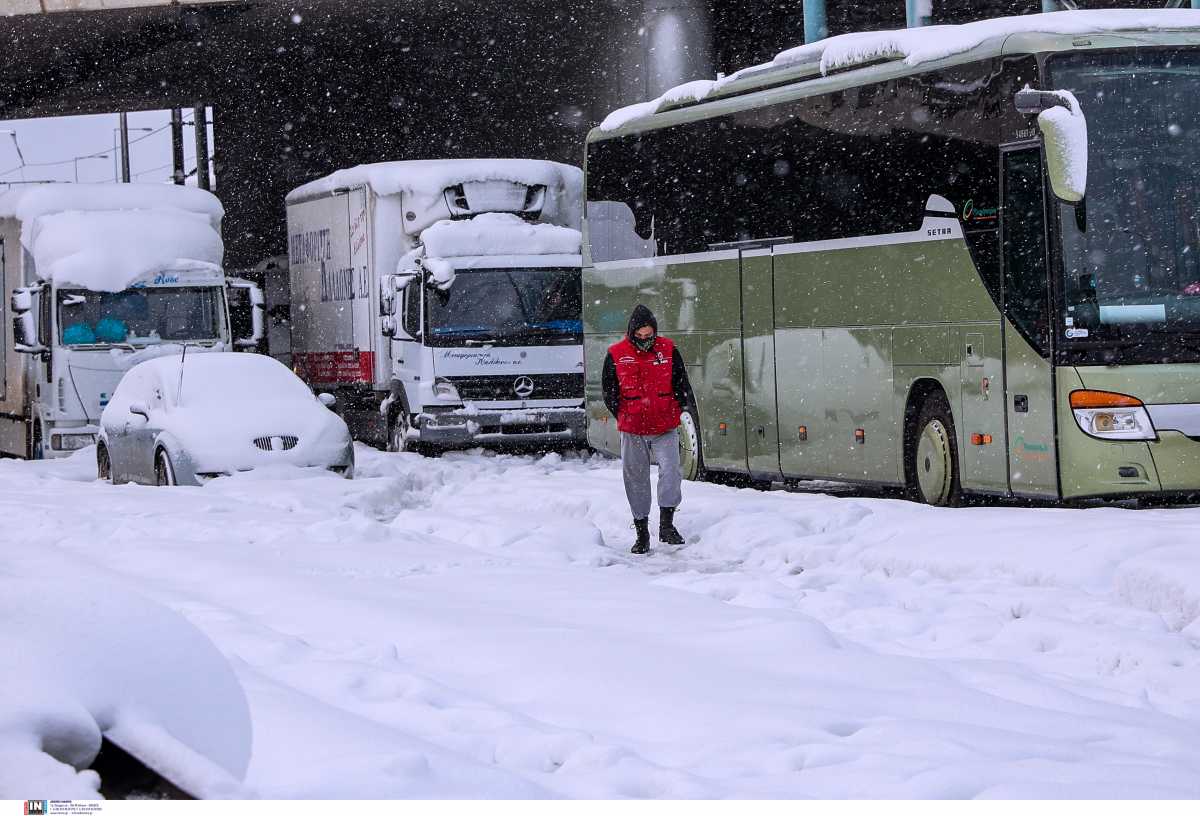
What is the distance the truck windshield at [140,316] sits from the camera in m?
23.3

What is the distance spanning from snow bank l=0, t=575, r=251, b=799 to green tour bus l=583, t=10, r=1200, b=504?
9.40m

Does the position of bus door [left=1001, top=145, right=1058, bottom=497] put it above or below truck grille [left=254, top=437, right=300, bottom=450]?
above

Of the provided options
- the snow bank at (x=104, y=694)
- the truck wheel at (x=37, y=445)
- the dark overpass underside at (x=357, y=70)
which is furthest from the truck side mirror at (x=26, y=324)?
the snow bank at (x=104, y=694)

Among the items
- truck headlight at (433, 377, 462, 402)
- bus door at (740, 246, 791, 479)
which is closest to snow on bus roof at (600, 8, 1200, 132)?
bus door at (740, 246, 791, 479)

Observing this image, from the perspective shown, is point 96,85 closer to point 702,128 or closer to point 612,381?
point 702,128

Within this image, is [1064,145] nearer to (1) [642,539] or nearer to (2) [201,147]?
(1) [642,539]

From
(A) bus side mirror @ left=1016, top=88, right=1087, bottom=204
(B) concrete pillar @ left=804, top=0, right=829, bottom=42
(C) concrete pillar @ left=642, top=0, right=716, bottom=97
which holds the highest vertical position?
(C) concrete pillar @ left=642, top=0, right=716, bottom=97

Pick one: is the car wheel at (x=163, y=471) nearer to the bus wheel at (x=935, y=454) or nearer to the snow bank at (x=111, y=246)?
the snow bank at (x=111, y=246)

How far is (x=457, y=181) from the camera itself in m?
23.6

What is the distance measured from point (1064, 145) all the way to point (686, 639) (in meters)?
5.22

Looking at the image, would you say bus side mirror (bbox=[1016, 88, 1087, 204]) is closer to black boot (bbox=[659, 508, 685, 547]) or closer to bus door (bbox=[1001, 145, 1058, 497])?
bus door (bbox=[1001, 145, 1058, 497])

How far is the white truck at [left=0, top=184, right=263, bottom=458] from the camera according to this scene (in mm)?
23250

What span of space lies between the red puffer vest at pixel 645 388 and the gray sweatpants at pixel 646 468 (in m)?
0.09

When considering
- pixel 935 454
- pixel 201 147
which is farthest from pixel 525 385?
pixel 201 147
